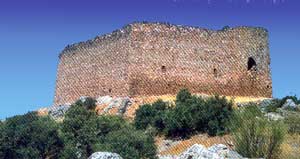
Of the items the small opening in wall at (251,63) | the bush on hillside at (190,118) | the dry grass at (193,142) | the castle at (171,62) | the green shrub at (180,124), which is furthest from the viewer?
the small opening in wall at (251,63)

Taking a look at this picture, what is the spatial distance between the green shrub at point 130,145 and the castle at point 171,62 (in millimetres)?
11105

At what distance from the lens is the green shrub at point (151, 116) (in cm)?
3106

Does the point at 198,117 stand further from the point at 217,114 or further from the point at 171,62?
the point at 171,62

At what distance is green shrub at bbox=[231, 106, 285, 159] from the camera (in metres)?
19.8

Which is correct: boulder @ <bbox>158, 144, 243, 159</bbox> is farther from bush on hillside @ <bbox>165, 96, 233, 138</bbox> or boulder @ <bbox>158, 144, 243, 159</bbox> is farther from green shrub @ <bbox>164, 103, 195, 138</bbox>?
green shrub @ <bbox>164, 103, 195, 138</bbox>

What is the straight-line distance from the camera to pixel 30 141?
28.5 m

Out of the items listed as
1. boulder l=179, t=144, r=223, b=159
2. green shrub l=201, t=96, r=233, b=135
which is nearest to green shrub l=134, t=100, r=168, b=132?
green shrub l=201, t=96, r=233, b=135

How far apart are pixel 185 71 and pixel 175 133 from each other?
316 inches

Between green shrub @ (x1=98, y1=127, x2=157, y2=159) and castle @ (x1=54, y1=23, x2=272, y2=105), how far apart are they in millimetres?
11105

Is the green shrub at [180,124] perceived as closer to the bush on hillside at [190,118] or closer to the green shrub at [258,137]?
the bush on hillside at [190,118]

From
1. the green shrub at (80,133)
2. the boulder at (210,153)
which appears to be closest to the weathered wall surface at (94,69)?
the green shrub at (80,133)

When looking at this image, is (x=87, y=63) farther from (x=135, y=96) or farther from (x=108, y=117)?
(x=108, y=117)

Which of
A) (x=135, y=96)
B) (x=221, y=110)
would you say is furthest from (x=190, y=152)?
(x=135, y=96)

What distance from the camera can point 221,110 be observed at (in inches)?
1175
